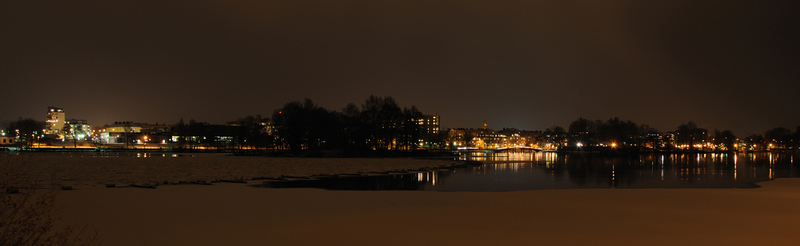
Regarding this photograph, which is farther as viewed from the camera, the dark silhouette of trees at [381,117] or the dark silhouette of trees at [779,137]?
the dark silhouette of trees at [779,137]

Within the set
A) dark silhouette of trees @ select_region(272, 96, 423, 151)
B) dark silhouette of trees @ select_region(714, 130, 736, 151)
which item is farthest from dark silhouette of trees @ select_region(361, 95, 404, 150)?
dark silhouette of trees @ select_region(714, 130, 736, 151)

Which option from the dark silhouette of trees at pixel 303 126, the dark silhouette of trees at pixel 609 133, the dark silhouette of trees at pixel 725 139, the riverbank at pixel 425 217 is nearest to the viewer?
the riverbank at pixel 425 217

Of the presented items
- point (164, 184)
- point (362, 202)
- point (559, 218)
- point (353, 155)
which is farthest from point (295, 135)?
point (559, 218)

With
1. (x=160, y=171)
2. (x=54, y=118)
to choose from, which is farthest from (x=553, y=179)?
(x=54, y=118)

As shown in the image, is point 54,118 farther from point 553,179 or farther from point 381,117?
→ point 553,179

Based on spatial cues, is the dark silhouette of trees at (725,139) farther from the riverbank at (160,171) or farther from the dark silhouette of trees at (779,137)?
the riverbank at (160,171)

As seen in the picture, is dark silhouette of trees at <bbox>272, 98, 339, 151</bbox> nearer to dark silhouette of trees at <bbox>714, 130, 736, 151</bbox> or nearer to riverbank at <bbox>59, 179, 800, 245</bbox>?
riverbank at <bbox>59, 179, 800, 245</bbox>

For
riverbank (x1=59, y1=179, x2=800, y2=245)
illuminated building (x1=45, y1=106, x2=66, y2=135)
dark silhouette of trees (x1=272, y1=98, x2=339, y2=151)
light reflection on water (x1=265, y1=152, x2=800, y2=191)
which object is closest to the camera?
riverbank (x1=59, y1=179, x2=800, y2=245)

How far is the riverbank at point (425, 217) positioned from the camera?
9.88 m

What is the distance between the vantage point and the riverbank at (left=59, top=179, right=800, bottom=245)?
389 inches

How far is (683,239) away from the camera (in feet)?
32.8

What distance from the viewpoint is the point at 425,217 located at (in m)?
12.5

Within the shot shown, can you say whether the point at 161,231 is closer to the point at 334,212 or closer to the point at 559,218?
the point at 334,212

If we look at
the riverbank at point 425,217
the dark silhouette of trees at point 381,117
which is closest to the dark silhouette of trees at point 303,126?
the dark silhouette of trees at point 381,117
